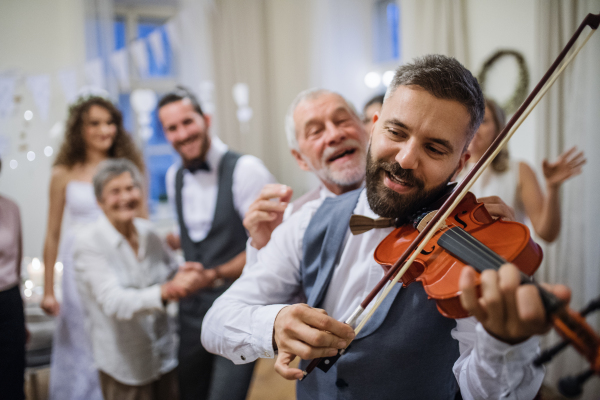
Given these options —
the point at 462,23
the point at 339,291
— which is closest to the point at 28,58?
the point at 462,23

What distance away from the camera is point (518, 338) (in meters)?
0.63

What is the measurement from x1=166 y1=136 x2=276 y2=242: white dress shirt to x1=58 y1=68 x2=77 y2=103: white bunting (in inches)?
86.0

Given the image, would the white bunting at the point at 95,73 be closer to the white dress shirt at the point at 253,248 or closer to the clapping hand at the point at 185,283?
the clapping hand at the point at 185,283

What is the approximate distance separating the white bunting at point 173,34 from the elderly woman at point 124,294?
296 centimetres

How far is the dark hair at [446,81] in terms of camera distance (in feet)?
2.58

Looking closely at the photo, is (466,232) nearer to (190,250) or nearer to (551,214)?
(551,214)

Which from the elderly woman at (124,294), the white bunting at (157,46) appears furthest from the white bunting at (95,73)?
the elderly woman at (124,294)

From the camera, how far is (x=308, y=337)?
747mm

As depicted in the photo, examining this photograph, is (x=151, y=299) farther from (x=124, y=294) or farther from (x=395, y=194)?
(x=395, y=194)

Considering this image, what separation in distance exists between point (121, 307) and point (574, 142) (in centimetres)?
244

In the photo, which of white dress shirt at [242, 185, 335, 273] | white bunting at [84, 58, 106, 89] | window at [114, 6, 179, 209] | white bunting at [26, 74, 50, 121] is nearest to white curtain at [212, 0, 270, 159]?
window at [114, 6, 179, 209]

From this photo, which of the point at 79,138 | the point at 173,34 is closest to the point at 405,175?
the point at 79,138

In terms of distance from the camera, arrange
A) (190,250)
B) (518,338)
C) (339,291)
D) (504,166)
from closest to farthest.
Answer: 1. (518,338)
2. (339,291)
3. (504,166)
4. (190,250)

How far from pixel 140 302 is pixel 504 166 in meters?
1.85
